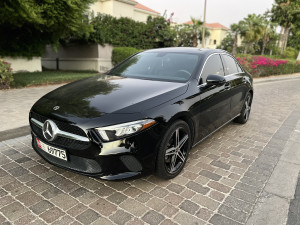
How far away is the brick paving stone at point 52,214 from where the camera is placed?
2223mm

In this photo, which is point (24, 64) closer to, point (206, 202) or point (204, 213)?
point (206, 202)

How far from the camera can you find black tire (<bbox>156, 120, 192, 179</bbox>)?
103 inches

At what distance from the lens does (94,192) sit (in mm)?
2650

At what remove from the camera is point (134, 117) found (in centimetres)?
237

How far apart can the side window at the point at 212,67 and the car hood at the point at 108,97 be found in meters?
0.53

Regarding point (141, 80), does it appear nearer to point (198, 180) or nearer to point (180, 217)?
point (198, 180)

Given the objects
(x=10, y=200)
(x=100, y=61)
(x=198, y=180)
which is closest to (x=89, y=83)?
(x=10, y=200)

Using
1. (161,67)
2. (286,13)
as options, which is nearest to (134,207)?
(161,67)

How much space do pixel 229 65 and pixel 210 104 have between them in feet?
4.69

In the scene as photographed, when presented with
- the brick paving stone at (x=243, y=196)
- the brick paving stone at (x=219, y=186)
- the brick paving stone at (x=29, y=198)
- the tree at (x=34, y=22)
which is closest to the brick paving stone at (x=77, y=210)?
the brick paving stone at (x=29, y=198)

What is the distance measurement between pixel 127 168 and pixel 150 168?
28 cm

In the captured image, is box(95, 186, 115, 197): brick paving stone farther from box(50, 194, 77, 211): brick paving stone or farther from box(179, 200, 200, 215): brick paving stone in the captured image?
box(179, 200, 200, 215): brick paving stone

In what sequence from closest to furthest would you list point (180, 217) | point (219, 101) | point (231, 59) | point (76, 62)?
point (180, 217), point (219, 101), point (231, 59), point (76, 62)

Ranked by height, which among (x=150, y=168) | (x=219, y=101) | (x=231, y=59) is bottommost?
(x=150, y=168)
